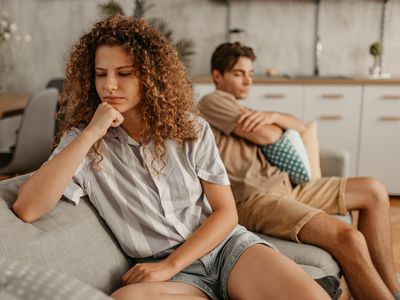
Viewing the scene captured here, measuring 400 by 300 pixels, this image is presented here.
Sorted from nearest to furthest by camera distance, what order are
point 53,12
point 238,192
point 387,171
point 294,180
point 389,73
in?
point 238,192
point 294,180
point 387,171
point 389,73
point 53,12

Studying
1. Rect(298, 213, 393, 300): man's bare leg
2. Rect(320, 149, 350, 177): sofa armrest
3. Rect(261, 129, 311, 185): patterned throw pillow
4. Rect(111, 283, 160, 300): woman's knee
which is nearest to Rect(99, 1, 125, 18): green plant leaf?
Rect(320, 149, 350, 177): sofa armrest

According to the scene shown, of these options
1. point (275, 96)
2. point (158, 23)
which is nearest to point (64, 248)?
point (275, 96)

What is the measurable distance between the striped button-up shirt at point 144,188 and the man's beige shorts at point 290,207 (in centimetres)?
47

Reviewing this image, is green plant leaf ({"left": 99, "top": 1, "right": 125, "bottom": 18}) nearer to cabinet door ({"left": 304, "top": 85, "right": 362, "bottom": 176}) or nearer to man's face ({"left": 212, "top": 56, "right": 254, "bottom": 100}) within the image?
cabinet door ({"left": 304, "top": 85, "right": 362, "bottom": 176})

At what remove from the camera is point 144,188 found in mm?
1332

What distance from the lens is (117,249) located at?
4.51 feet

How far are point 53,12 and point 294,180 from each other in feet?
10.5

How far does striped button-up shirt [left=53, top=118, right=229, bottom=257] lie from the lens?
1315mm

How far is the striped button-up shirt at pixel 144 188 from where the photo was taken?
132cm

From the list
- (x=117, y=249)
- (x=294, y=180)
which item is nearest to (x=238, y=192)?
(x=294, y=180)

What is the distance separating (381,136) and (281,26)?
1263 millimetres

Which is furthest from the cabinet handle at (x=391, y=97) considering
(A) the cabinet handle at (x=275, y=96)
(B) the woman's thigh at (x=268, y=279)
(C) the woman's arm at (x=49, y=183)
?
(C) the woman's arm at (x=49, y=183)

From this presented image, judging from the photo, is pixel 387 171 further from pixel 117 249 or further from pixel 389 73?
pixel 117 249

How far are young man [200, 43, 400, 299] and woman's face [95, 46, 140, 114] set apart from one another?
76 cm
